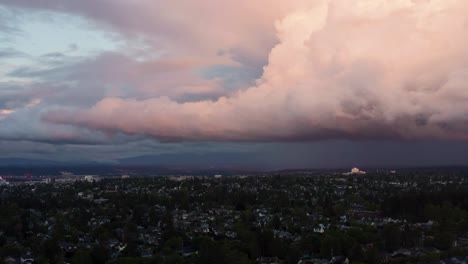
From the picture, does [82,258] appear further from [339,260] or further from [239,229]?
[339,260]

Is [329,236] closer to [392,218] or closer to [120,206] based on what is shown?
[392,218]

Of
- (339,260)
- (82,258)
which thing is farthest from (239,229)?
(82,258)

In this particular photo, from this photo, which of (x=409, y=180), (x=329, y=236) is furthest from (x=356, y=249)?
(x=409, y=180)

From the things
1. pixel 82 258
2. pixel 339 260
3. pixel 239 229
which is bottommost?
pixel 339 260

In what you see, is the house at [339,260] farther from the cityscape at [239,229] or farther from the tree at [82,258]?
the tree at [82,258]

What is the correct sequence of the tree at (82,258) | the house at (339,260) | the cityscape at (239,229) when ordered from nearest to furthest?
the tree at (82,258), the house at (339,260), the cityscape at (239,229)

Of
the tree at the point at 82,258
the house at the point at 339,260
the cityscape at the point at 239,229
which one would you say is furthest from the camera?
the cityscape at the point at 239,229

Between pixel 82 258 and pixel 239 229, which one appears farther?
pixel 239 229

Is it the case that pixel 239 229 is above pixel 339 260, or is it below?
above

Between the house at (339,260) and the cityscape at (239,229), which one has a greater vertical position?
the cityscape at (239,229)

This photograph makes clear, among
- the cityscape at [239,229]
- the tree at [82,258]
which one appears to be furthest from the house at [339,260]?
the tree at [82,258]

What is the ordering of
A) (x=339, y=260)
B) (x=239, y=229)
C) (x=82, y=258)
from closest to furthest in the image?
(x=82, y=258) → (x=339, y=260) → (x=239, y=229)
